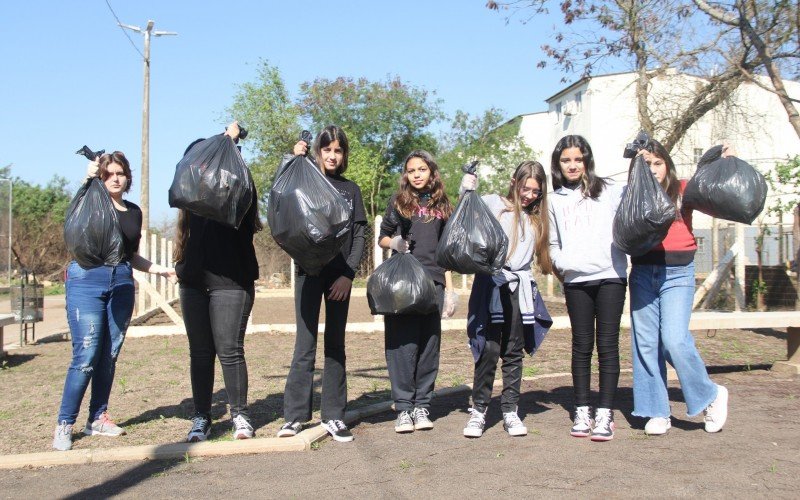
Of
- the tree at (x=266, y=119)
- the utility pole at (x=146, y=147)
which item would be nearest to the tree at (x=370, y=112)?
the tree at (x=266, y=119)

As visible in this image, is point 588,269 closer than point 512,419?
Yes

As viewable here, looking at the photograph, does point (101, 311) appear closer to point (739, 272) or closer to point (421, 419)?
point (421, 419)

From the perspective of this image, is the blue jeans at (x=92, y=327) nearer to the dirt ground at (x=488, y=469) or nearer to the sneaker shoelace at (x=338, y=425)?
the dirt ground at (x=488, y=469)

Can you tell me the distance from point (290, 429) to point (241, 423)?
0.96 ft

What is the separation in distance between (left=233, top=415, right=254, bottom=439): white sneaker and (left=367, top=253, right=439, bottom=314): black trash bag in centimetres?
102

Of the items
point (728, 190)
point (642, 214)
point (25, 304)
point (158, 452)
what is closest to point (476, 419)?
point (642, 214)

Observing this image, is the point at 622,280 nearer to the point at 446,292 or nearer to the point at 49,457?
the point at 446,292

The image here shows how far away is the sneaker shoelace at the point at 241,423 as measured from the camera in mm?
4625

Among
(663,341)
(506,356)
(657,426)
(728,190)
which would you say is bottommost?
(657,426)

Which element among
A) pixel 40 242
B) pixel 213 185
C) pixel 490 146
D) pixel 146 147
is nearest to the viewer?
→ pixel 213 185

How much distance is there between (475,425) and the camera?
466cm

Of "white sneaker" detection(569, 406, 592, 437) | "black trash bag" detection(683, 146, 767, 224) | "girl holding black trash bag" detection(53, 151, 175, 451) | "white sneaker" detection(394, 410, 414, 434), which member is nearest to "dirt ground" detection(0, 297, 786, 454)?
"girl holding black trash bag" detection(53, 151, 175, 451)

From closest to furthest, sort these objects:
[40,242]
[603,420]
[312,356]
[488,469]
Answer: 1. [488,469]
2. [603,420]
3. [312,356]
4. [40,242]

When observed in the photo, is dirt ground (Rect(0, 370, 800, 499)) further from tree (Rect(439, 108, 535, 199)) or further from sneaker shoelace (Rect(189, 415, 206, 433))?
tree (Rect(439, 108, 535, 199))
